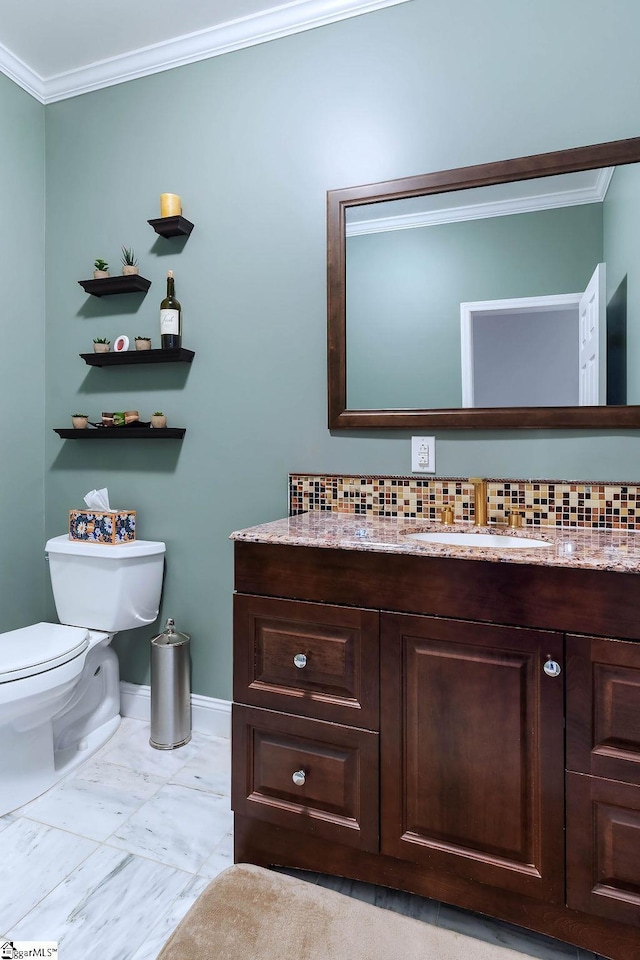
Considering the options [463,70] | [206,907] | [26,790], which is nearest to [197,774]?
[26,790]

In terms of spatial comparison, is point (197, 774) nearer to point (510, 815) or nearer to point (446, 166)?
point (510, 815)

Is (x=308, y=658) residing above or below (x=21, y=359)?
below

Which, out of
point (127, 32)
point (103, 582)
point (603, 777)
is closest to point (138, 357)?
point (103, 582)

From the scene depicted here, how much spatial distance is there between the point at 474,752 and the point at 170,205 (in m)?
2.05

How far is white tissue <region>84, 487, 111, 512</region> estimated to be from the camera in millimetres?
2160

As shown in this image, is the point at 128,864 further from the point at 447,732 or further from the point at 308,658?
the point at 447,732

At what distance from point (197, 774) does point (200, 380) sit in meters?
1.41

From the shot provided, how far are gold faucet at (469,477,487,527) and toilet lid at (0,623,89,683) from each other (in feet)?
4.45

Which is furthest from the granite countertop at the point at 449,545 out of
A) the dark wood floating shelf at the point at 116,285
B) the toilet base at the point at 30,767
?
the dark wood floating shelf at the point at 116,285

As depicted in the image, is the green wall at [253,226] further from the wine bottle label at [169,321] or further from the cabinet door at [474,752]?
the cabinet door at [474,752]

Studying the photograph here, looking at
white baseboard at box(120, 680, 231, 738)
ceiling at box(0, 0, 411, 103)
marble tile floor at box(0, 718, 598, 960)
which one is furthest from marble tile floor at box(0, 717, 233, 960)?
ceiling at box(0, 0, 411, 103)

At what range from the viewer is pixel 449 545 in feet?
4.23

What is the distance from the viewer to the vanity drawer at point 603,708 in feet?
3.54

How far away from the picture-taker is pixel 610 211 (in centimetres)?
157
